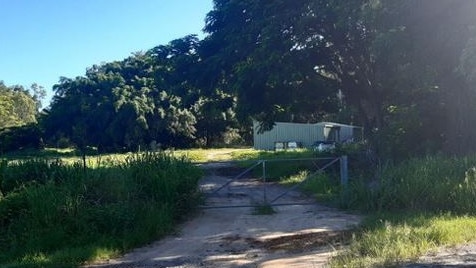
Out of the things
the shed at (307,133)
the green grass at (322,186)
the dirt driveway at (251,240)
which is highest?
the shed at (307,133)

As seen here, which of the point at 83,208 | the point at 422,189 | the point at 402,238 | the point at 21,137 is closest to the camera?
the point at 402,238

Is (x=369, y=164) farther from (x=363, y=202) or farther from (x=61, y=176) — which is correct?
(x=61, y=176)

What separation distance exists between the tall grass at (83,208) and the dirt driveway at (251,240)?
1.50ft

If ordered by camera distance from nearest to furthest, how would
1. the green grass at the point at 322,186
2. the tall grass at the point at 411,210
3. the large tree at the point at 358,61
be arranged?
the tall grass at the point at 411,210 < the green grass at the point at 322,186 < the large tree at the point at 358,61

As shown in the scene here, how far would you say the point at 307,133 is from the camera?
56.1 metres

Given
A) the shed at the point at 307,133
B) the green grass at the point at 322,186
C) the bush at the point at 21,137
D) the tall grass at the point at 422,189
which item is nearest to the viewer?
the tall grass at the point at 422,189

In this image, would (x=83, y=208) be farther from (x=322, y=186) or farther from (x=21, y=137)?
(x=21, y=137)

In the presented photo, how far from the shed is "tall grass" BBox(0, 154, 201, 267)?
40.7 meters

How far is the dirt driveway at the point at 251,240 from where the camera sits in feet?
27.9

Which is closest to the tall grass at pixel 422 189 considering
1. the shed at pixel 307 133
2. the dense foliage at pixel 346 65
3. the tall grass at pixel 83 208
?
the dense foliage at pixel 346 65

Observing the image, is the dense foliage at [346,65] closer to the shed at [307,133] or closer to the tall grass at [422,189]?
the tall grass at [422,189]

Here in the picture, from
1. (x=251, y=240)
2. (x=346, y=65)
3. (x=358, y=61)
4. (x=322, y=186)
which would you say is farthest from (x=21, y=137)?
(x=251, y=240)

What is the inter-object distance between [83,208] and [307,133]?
46612mm

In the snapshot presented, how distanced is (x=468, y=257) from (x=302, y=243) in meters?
2.93
